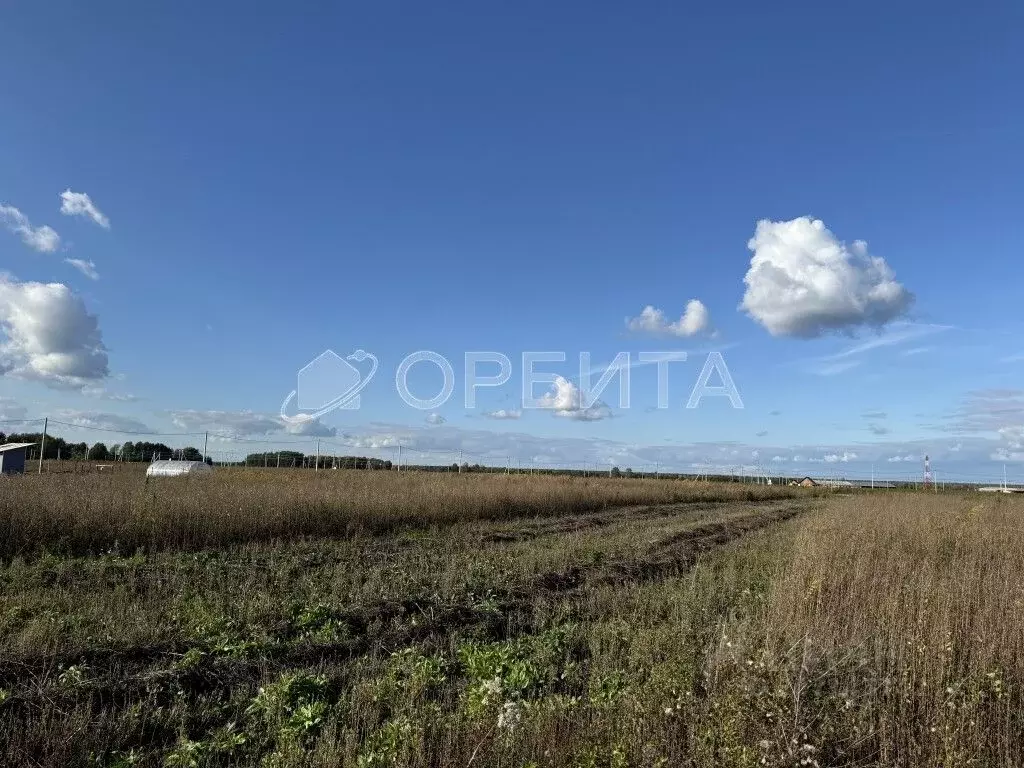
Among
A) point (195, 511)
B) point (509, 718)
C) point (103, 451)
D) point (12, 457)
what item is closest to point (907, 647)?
point (509, 718)

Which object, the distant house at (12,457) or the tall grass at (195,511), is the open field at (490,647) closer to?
the tall grass at (195,511)

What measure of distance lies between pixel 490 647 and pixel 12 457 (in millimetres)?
29885

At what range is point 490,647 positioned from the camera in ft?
19.8

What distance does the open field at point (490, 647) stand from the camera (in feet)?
12.3

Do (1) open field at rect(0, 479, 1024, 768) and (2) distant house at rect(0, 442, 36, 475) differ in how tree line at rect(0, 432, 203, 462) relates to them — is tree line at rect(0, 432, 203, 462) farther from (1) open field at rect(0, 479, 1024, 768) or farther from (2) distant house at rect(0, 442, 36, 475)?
(1) open field at rect(0, 479, 1024, 768)

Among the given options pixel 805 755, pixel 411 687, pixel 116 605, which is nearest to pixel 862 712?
pixel 805 755

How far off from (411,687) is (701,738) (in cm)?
232

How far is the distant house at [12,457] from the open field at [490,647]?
1786 centimetres

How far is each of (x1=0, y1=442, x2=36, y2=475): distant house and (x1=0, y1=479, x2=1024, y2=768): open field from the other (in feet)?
58.6

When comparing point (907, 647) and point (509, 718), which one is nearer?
point (509, 718)

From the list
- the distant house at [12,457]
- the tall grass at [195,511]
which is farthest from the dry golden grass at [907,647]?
the distant house at [12,457]

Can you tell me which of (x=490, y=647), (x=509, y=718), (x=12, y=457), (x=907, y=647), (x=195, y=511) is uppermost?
(x=12, y=457)

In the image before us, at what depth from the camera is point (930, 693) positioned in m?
4.29

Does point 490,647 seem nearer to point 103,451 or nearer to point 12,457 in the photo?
point 12,457
